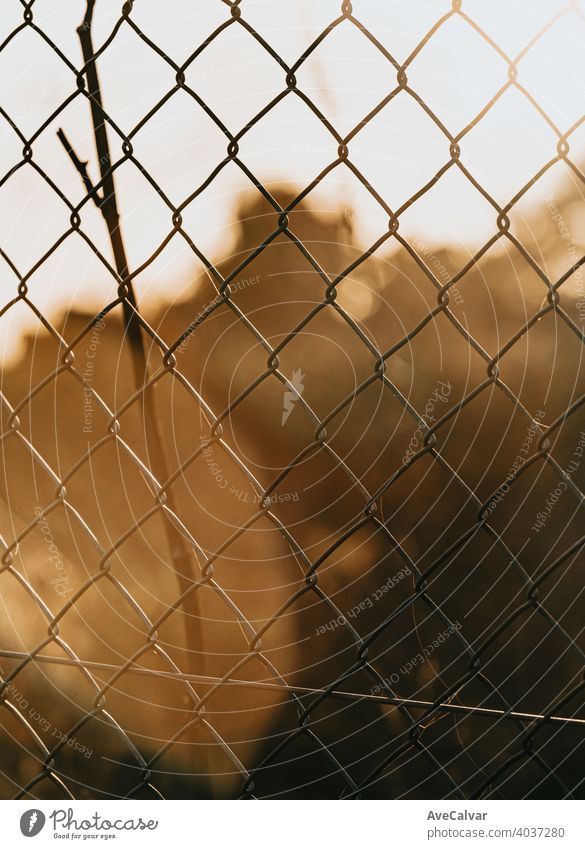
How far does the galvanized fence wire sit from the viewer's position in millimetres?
654

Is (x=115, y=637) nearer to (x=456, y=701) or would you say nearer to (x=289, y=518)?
(x=289, y=518)

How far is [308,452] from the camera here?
2.30 ft

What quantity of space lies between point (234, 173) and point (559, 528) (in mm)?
456

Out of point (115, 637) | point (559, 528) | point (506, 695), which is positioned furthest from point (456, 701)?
point (115, 637)

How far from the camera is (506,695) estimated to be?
2.25ft

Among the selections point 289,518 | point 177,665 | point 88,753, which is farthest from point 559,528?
point 88,753

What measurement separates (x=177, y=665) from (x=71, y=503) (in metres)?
0.20

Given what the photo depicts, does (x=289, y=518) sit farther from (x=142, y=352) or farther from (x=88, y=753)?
(x=88, y=753)

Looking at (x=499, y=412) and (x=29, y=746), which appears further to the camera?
(x=29, y=746)

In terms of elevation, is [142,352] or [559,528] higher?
[142,352]

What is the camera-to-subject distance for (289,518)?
0.71 m

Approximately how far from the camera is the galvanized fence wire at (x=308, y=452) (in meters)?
0.65

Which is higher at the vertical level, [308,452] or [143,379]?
[143,379]
